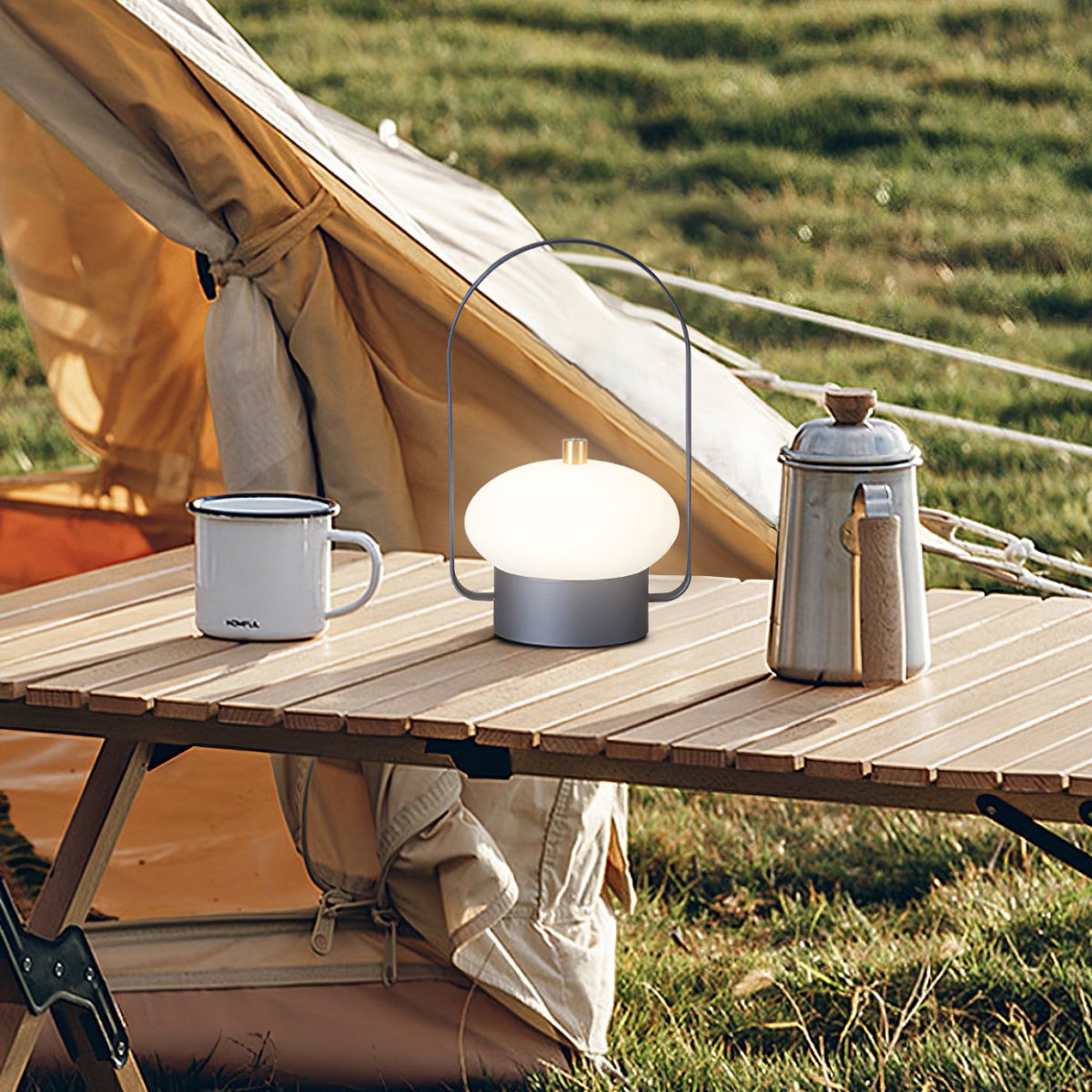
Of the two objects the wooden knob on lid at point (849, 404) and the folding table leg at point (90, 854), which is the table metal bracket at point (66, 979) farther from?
the wooden knob on lid at point (849, 404)

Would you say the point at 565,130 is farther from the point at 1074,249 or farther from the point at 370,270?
the point at 370,270

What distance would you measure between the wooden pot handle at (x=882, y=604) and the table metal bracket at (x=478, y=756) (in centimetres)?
33

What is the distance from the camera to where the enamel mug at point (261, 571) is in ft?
5.72

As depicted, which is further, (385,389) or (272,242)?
(385,389)

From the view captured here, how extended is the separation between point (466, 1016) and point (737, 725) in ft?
3.22

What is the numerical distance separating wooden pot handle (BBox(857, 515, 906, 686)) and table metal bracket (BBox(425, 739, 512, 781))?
326 mm

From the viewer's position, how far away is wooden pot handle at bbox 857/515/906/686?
63.1 inches

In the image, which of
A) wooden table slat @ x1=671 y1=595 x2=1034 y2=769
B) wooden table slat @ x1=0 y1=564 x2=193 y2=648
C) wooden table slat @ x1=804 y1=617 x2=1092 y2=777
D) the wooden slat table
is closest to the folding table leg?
the wooden slat table

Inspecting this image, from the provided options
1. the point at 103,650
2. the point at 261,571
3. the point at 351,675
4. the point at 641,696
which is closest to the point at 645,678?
the point at 641,696

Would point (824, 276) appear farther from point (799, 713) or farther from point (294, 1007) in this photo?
point (799, 713)

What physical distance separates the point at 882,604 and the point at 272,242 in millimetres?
1010

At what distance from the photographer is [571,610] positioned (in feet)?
5.74

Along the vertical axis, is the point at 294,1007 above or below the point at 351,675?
below

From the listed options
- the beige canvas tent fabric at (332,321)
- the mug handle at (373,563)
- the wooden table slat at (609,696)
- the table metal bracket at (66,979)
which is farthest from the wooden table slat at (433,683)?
the beige canvas tent fabric at (332,321)
